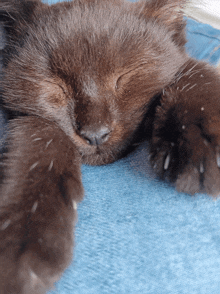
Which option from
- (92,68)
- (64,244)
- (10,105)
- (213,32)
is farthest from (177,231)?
(213,32)

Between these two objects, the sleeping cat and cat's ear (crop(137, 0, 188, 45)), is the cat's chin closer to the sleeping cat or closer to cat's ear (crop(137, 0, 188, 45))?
the sleeping cat

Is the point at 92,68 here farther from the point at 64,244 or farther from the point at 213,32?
the point at 213,32

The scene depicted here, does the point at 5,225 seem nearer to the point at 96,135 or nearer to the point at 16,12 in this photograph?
the point at 96,135

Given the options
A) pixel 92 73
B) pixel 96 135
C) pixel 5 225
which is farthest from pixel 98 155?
pixel 5 225

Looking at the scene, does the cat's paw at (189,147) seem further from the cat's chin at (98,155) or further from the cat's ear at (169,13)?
the cat's ear at (169,13)

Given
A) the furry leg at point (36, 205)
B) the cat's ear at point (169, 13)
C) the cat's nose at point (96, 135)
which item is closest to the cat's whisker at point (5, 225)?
the furry leg at point (36, 205)

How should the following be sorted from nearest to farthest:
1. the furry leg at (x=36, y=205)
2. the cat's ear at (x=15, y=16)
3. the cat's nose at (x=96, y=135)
Result: the furry leg at (x=36, y=205) < the cat's nose at (x=96, y=135) < the cat's ear at (x=15, y=16)

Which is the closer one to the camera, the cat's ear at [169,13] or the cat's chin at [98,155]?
the cat's chin at [98,155]
